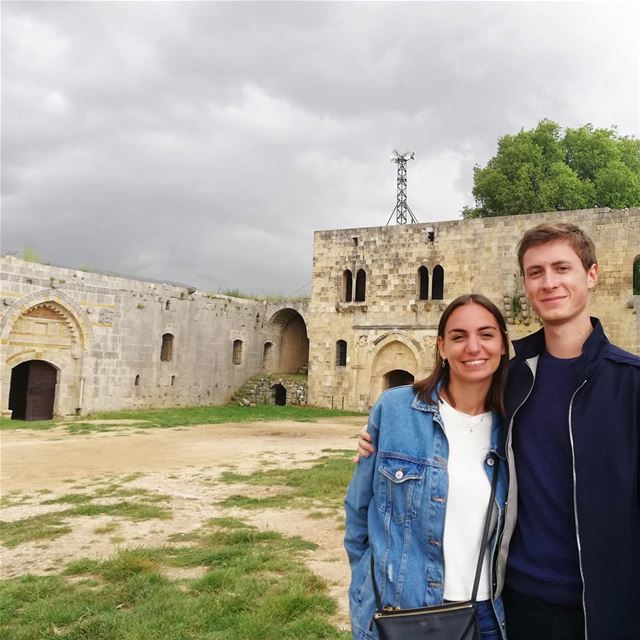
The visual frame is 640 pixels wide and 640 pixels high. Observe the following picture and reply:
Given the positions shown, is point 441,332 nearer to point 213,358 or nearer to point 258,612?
point 258,612

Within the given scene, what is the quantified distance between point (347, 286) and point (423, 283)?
11.7ft

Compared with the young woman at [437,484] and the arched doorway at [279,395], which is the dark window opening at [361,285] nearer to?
the arched doorway at [279,395]

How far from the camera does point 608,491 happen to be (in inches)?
72.1

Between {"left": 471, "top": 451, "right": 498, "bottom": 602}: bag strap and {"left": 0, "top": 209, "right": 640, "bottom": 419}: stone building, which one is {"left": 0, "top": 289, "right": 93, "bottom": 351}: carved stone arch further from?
{"left": 471, "top": 451, "right": 498, "bottom": 602}: bag strap

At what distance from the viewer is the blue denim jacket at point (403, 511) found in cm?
205

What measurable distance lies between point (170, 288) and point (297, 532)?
18235mm

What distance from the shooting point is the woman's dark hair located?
2.26 metres

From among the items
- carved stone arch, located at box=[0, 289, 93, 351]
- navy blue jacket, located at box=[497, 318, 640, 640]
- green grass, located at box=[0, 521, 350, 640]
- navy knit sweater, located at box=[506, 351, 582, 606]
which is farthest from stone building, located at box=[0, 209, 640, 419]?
navy blue jacket, located at box=[497, 318, 640, 640]

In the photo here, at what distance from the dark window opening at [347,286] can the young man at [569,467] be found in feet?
73.4

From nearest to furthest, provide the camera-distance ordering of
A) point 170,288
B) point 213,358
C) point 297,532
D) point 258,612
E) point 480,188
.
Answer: point 258,612 < point 297,532 < point 170,288 < point 213,358 < point 480,188

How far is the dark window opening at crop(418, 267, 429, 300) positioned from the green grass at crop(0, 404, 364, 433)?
18.8 ft

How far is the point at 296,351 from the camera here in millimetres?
30156

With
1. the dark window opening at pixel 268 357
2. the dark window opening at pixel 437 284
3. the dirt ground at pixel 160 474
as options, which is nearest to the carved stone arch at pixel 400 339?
the dark window opening at pixel 437 284

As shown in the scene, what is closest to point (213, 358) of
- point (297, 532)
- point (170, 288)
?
point (170, 288)
